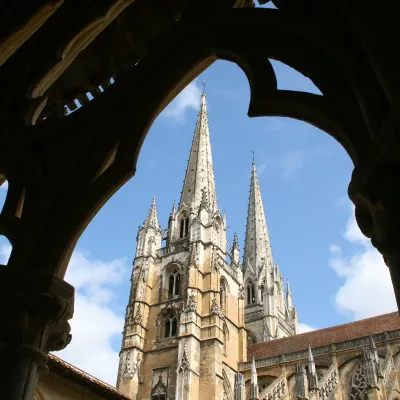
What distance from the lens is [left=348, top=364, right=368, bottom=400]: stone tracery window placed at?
26536 millimetres

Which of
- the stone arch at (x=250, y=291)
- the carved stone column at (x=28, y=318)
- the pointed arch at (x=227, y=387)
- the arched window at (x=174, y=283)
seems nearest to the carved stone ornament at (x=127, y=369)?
the arched window at (x=174, y=283)

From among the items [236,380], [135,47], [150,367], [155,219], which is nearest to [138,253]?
[155,219]

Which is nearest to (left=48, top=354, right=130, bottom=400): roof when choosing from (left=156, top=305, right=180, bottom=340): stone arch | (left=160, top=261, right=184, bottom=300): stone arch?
(left=156, top=305, right=180, bottom=340): stone arch

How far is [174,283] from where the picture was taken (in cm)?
3434

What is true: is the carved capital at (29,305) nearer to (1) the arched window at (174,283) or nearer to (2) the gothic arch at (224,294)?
(1) the arched window at (174,283)

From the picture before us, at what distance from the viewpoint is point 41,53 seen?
4070mm

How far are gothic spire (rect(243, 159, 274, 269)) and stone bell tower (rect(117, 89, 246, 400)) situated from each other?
12.0m

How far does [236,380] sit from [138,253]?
11.9m

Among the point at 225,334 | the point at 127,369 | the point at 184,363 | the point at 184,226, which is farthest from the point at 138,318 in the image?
the point at 184,226

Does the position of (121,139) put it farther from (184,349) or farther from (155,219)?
(155,219)

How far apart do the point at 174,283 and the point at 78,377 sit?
2406cm

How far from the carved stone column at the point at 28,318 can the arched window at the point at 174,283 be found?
31054mm

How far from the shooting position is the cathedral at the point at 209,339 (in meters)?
27.2

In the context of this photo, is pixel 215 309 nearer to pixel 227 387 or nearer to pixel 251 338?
pixel 227 387
